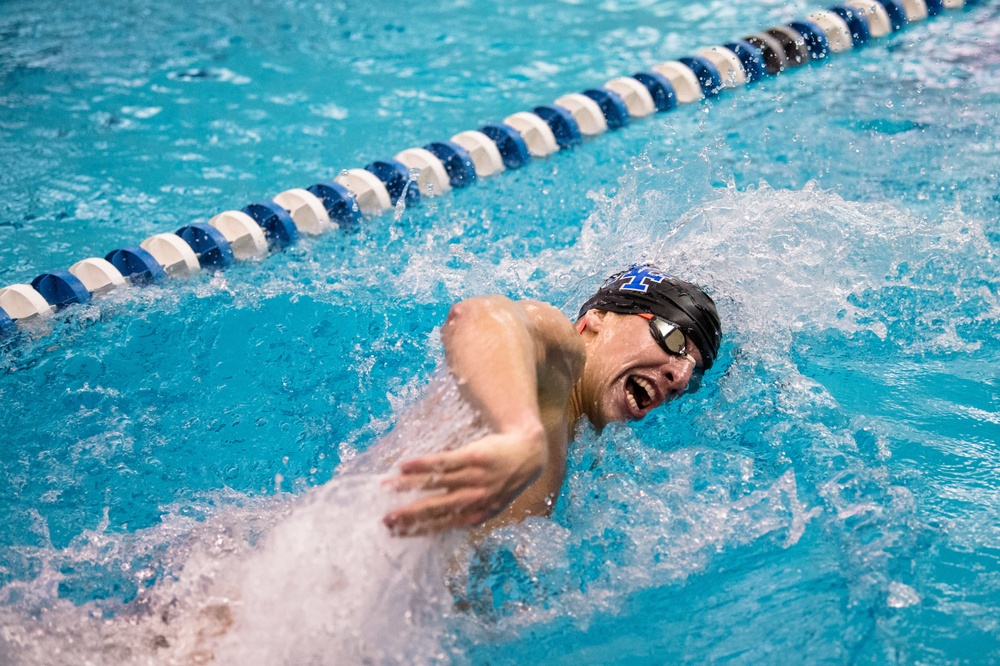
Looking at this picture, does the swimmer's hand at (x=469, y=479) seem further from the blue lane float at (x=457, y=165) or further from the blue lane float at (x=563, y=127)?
the blue lane float at (x=563, y=127)

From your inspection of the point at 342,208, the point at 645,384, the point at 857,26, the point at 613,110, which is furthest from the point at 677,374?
the point at 857,26

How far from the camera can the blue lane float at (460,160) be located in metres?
3.38

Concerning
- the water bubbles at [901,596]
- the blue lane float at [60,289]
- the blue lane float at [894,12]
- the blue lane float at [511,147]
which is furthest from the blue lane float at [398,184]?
the blue lane float at [894,12]

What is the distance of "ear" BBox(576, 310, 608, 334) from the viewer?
2420 millimetres

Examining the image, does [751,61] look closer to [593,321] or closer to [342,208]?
[342,208]

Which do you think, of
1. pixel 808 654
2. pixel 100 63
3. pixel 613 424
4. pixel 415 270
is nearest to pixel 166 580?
pixel 613 424

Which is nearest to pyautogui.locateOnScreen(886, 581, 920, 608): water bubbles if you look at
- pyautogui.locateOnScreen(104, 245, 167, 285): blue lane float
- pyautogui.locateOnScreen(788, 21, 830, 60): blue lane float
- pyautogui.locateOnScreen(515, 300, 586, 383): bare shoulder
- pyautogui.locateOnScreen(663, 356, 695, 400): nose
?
pyautogui.locateOnScreen(663, 356, 695, 400): nose

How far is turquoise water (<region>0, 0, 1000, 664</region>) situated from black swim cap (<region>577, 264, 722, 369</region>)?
1.17ft

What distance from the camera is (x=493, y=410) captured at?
150 cm

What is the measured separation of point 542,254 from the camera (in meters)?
3.67

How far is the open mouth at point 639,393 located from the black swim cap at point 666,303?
180 mm

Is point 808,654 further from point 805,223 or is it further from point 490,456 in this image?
point 805,223

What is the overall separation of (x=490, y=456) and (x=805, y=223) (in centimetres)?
251

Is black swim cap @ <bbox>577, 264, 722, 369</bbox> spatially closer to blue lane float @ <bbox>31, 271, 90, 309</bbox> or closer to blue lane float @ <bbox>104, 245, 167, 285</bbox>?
blue lane float @ <bbox>104, 245, 167, 285</bbox>
